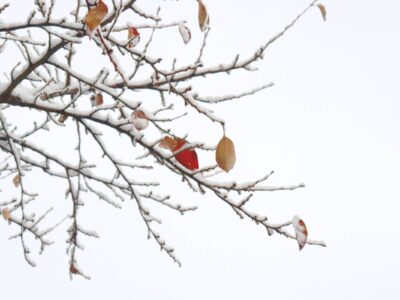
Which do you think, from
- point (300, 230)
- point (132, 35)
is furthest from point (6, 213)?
point (300, 230)

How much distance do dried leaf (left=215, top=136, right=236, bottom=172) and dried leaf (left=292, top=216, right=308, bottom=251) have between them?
0.60m

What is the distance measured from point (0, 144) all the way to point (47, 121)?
14.9 inches

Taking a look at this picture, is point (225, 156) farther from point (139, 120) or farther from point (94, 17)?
point (139, 120)

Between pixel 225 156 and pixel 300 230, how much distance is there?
0.68 m

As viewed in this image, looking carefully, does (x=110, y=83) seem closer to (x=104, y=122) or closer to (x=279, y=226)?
(x=104, y=122)

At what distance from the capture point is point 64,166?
3887mm

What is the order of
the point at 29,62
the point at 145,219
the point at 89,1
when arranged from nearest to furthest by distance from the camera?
the point at 89,1 < the point at 29,62 < the point at 145,219

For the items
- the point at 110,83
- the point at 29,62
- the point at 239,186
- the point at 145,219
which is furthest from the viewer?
the point at 145,219

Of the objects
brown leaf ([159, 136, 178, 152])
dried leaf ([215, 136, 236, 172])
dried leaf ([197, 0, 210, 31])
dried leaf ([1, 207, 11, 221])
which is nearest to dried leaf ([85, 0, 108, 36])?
dried leaf ([197, 0, 210, 31])

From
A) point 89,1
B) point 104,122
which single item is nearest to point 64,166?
point 104,122

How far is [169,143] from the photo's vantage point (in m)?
2.71

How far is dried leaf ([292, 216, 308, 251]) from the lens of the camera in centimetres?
247

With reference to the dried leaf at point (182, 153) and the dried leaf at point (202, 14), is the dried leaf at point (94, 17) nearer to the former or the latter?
the dried leaf at point (202, 14)

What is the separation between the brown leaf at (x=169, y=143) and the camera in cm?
269
